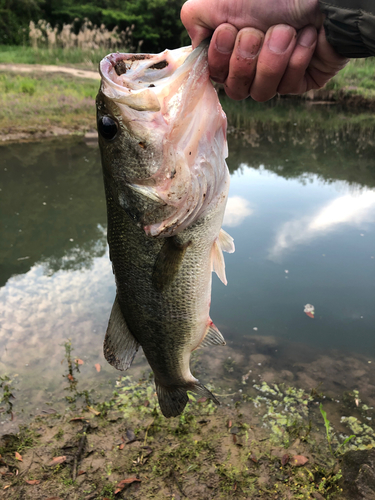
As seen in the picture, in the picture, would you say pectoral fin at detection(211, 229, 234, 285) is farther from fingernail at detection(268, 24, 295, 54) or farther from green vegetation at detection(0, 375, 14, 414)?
green vegetation at detection(0, 375, 14, 414)

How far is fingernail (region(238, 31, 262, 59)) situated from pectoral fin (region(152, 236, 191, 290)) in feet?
2.39

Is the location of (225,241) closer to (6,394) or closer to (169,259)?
(169,259)

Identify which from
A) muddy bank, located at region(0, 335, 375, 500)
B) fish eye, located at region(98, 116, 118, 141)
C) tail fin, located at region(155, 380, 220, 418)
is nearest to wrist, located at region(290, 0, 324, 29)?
fish eye, located at region(98, 116, 118, 141)

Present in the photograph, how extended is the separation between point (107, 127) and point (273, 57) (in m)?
0.63

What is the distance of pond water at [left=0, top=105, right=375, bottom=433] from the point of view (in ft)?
11.2

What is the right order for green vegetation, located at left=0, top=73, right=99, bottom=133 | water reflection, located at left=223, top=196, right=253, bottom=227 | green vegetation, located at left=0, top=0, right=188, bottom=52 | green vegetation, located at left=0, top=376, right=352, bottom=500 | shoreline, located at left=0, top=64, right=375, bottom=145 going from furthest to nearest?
green vegetation, located at left=0, top=0, right=188, bottom=52, green vegetation, located at left=0, top=73, right=99, bottom=133, shoreline, located at left=0, top=64, right=375, bottom=145, water reflection, located at left=223, top=196, right=253, bottom=227, green vegetation, located at left=0, top=376, right=352, bottom=500

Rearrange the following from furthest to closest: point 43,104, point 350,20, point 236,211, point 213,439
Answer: point 43,104, point 236,211, point 213,439, point 350,20

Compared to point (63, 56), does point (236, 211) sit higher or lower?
higher

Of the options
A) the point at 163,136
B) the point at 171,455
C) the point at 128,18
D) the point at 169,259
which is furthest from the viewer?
the point at 128,18

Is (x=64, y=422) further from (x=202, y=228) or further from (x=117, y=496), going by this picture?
(x=202, y=228)

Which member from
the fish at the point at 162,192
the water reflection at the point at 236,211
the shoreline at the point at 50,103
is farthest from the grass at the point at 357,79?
the fish at the point at 162,192

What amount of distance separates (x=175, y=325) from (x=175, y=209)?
22.8 inches

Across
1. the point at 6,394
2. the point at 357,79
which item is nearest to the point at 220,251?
the point at 6,394

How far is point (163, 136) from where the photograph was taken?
139cm
